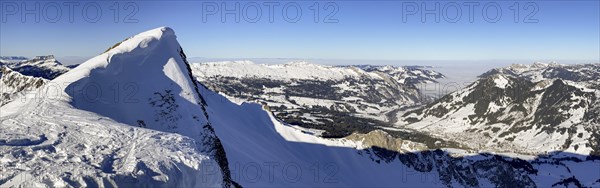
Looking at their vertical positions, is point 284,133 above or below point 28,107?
below

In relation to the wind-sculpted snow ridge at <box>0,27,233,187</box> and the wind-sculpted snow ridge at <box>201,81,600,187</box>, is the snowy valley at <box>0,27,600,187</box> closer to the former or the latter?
the wind-sculpted snow ridge at <box>0,27,233,187</box>

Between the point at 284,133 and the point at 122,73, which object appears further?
the point at 284,133

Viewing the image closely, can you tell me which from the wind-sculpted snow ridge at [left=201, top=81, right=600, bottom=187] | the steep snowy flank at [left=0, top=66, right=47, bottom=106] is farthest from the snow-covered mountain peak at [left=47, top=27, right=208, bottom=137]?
the steep snowy flank at [left=0, top=66, right=47, bottom=106]

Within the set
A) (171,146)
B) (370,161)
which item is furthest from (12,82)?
(370,161)

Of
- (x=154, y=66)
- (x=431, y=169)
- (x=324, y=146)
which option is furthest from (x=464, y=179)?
(x=154, y=66)

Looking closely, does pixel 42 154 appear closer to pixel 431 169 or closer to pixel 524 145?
pixel 431 169

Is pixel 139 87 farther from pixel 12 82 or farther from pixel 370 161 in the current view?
pixel 370 161
